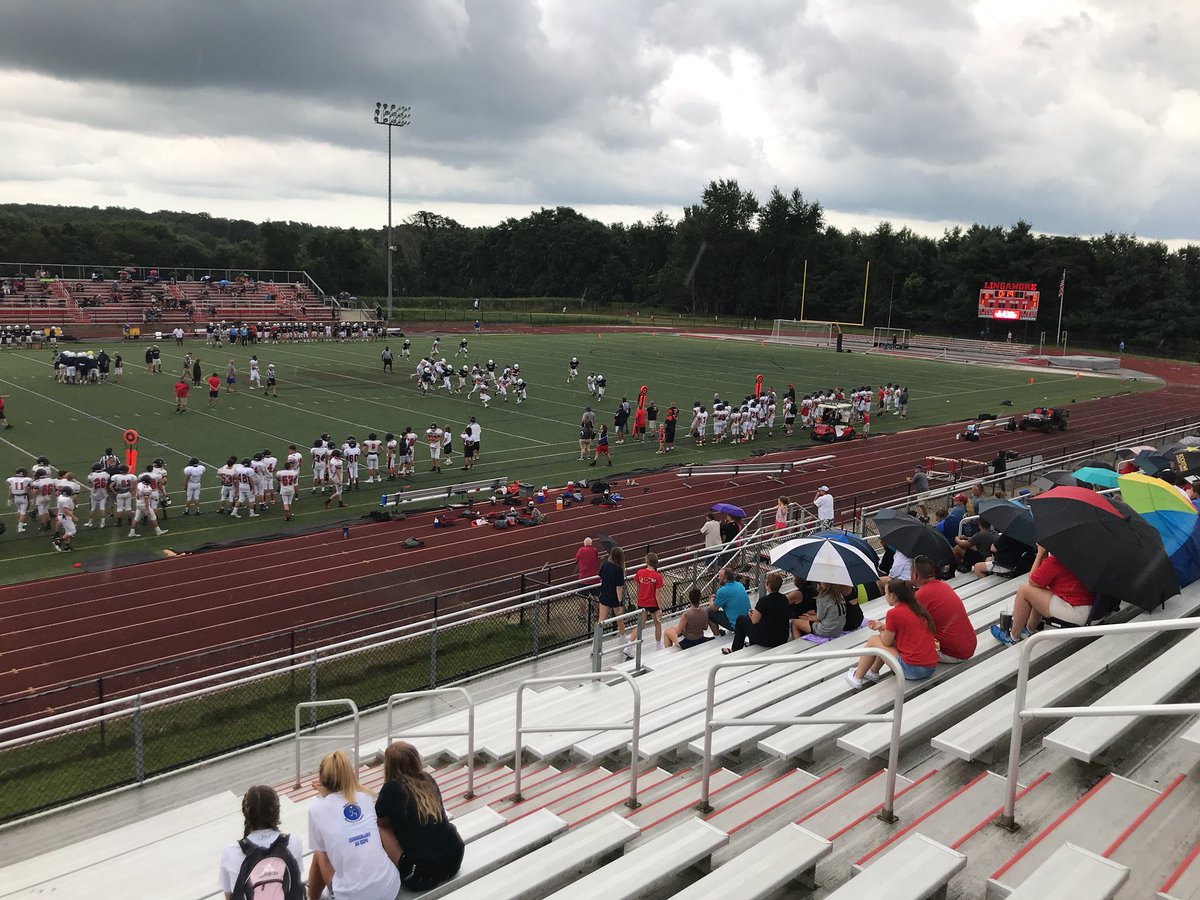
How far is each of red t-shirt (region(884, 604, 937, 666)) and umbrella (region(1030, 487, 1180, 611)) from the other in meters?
1.36

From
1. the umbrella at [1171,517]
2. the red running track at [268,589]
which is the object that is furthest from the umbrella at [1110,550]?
the red running track at [268,589]

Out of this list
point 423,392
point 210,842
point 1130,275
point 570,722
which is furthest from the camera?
point 1130,275

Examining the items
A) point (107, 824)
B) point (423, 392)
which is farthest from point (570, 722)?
point (423, 392)

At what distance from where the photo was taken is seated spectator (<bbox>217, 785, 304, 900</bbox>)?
4.50 meters

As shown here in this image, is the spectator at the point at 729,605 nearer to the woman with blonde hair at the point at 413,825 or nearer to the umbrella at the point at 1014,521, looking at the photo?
the umbrella at the point at 1014,521

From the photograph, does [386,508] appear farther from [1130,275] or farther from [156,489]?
[1130,275]

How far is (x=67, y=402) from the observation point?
33.3 m

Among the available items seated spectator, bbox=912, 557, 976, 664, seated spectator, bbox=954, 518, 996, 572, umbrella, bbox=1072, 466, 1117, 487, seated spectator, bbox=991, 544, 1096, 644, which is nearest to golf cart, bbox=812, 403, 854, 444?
umbrella, bbox=1072, 466, 1117, 487

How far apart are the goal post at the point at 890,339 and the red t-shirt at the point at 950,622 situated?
68761mm

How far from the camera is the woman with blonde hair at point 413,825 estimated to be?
491cm

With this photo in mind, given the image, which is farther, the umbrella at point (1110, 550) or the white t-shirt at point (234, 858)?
the umbrella at point (1110, 550)

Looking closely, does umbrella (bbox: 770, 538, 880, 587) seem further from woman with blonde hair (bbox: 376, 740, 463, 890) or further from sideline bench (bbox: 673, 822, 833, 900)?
woman with blonde hair (bbox: 376, 740, 463, 890)

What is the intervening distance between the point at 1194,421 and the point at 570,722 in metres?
32.8

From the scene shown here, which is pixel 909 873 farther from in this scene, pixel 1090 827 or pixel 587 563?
pixel 587 563
